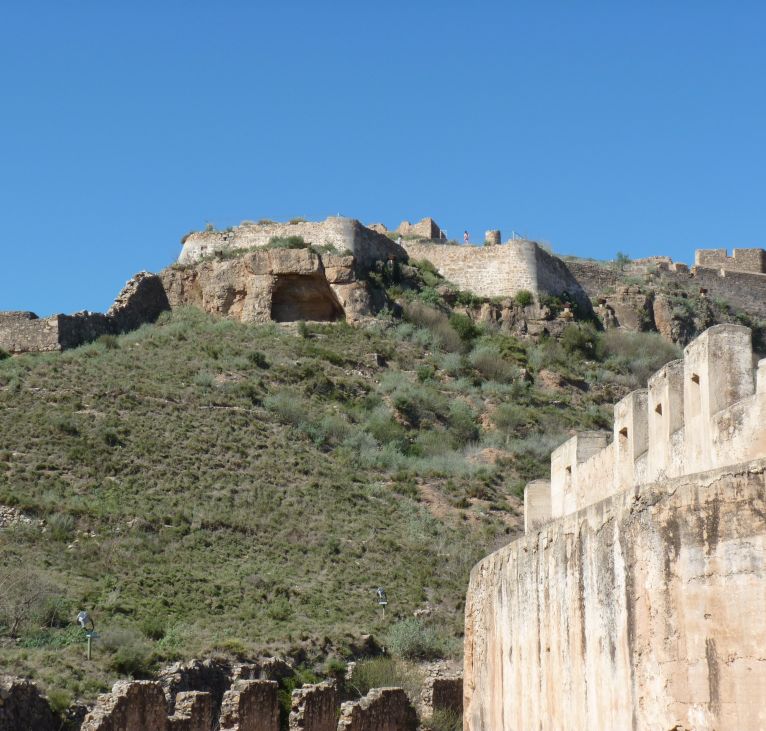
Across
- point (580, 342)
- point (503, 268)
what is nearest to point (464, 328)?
point (580, 342)

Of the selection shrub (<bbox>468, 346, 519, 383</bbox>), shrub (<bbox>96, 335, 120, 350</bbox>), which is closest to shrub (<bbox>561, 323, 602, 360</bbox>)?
shrub (<bbox>468, 346, 519, 383</bbox>)

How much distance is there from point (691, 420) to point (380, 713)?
1042cm

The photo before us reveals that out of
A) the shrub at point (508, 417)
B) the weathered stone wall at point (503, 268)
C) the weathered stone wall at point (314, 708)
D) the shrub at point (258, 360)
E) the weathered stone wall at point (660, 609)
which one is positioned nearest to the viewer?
the weathered stone wall at point (660, 609)

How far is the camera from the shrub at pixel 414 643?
26.3 meters

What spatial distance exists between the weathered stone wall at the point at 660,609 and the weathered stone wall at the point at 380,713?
344 inches

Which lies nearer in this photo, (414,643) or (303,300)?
(414,643)

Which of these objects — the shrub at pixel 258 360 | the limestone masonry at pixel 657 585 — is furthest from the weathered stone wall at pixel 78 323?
the limestone masonry at pixel 657 585

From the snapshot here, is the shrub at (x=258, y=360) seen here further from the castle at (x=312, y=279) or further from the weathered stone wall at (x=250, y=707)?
the weathered stone wall at (x=250, y=707)

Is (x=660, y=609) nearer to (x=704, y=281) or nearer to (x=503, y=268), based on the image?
(x=503, y=268)

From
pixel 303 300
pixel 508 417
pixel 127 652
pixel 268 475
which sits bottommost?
pixel 127 652

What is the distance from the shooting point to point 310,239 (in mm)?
49969

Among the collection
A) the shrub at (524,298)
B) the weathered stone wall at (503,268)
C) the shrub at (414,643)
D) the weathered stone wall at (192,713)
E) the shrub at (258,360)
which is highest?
the weathered stone wall at (503,268)

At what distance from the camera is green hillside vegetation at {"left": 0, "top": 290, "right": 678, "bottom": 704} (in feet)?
84.5

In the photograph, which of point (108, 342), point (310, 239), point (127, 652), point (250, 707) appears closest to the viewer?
point (250, 707)
